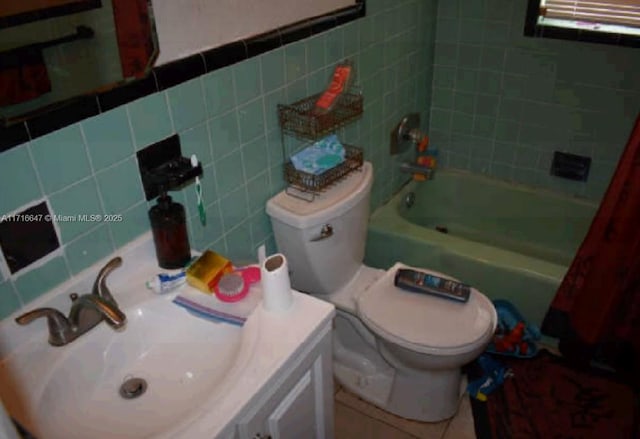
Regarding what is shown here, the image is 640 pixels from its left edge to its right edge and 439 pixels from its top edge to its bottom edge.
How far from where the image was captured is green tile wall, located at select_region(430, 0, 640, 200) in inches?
86.7

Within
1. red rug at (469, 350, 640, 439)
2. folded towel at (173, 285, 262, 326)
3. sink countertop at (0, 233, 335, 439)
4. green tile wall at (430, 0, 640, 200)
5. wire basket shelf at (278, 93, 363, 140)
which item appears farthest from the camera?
green tile wall at (430, 0, 640, 200)

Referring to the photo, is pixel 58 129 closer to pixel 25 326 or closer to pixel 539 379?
pixel 25 326

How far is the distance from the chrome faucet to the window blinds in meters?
1.91

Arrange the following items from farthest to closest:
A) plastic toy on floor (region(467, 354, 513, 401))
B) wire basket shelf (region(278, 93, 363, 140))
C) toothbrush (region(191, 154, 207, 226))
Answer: plastic toy on floor (region(467, 354, 513, 401))
wire basket shelf (region(278, 93, 363, 140))
toothbrush (region(191, 154, 207, 226))

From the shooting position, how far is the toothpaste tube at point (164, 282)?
1.24 m

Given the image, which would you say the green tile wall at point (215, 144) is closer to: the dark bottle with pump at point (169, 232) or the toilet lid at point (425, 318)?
the dark bottle with pump at point (169, 232)

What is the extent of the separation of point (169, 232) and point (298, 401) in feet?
1.54

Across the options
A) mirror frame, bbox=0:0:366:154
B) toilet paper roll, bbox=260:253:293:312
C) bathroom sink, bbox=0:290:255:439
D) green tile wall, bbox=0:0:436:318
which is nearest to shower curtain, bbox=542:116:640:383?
green tile wall, bbox=0:0:436:318

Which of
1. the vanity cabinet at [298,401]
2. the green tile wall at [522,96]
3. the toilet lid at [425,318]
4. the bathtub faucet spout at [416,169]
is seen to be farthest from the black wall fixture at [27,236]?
the green tile wall at [522,96]

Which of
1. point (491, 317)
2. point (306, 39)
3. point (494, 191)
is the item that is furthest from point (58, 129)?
point (494, 191)

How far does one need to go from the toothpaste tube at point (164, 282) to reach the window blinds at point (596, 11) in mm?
1781

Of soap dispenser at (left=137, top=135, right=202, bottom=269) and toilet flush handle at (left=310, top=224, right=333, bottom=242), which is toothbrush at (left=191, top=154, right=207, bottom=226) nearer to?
soap dispenser at (left=137, top=135, right=202, bottom=269)

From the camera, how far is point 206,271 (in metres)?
1.26

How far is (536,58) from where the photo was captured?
2.29 meters
